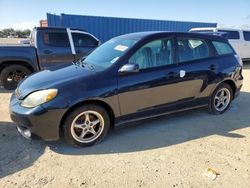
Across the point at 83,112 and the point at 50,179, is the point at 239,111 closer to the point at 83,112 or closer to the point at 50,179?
the point at 83,112

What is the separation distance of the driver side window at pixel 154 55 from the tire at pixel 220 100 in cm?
133

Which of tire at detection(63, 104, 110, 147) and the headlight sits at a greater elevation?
the headlight

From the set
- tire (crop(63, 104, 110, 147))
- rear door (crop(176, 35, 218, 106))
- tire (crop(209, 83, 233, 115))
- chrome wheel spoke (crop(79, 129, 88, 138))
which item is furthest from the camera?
tire (crop(209, 83, 233, 115))

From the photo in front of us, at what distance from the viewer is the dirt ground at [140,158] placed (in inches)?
124

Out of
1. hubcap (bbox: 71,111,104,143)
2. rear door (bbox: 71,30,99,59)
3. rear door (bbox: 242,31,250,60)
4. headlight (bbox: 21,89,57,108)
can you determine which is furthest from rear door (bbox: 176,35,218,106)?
rear door (bbox: 242,31,250,60)

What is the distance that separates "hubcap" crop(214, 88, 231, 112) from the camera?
5343 mm

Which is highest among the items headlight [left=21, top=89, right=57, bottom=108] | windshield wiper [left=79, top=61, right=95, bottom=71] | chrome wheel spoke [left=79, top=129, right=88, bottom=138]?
windshield wiper [left=79, top=61, right=95, bottom=71]

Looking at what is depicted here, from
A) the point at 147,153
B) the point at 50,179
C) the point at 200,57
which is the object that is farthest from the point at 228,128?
the point at 50,179

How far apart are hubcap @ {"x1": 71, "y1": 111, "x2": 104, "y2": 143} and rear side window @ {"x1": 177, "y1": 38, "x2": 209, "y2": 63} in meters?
1.79

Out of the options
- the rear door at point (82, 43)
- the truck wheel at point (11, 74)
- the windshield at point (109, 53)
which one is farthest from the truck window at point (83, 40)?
the windshield at point (109, 53)

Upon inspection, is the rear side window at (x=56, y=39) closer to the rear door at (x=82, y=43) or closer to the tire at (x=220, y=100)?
the rear door at (x=82, y=43)

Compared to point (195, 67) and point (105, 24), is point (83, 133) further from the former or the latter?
point (105, 24)

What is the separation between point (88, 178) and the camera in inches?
126

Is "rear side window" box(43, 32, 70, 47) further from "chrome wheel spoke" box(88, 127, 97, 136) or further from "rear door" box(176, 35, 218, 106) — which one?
"chrome wheel spoke" box(88, 127, 97, 136)
